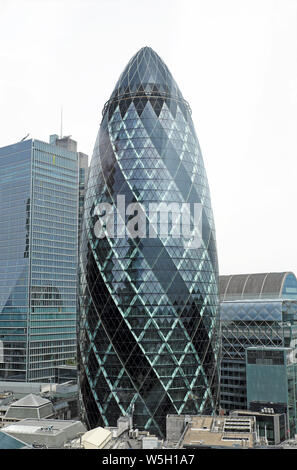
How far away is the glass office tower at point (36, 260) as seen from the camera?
128 metres

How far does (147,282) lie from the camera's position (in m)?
56.3

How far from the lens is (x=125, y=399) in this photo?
55719mm


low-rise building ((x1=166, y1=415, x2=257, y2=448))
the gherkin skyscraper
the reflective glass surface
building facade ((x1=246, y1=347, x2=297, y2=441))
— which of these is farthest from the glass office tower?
low-rise building ((x1=166, y1=415, x2=257, y2=448))

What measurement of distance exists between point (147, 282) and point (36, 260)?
78.9m

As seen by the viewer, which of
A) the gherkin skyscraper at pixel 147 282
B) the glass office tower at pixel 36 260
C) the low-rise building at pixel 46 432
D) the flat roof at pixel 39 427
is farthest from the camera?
the glass office tower at pixel 36 260

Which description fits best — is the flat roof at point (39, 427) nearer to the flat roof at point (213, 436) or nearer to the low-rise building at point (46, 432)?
the low-rise building at point (46, 432)

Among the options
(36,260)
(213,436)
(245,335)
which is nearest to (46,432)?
(213,436)

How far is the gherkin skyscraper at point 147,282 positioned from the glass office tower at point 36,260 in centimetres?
6988

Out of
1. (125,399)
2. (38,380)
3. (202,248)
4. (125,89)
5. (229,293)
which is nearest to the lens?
(125,399)

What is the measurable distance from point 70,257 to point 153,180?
84628mm

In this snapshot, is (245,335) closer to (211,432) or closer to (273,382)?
(273,382)

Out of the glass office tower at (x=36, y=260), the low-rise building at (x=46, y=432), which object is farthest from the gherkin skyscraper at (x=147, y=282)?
the glass office tower at (x=36, y=260)
